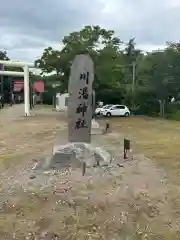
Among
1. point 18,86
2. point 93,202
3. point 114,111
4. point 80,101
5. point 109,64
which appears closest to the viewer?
point 93,202

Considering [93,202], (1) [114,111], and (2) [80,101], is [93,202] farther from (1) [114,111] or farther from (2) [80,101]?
(1) [114,111]

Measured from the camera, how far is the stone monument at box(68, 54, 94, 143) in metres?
10.1

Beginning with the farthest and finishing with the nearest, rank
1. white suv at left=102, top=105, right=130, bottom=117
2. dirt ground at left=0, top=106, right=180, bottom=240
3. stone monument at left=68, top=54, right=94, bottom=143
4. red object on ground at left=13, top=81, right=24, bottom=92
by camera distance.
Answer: red object on ground at left=13, top=81, right=24, bottom=92 < white suv at left=102, top=105, right=130, bottom=117 < stone monument at left=68, top=54, right=94, bottom=143 < dirt ground at left=0, top=106, right=180, bottom=240

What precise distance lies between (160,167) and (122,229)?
13.9 feet

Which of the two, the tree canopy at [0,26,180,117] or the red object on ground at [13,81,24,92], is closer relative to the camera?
the tree canopy at [0,26,180,117]

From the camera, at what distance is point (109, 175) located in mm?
7906

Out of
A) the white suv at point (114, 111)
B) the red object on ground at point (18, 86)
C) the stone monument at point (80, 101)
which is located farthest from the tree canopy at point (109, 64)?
the red object on ground at point (18, 86)

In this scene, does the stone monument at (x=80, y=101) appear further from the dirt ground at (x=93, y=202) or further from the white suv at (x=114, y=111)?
the white suv at (x=114, y=111)

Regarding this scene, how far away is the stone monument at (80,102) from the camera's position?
33.0 ft

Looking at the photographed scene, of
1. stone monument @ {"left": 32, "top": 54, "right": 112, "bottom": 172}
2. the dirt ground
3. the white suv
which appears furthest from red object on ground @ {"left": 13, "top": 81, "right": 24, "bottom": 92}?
the dirt ground

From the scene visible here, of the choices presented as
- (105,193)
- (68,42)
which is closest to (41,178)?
(105,193)

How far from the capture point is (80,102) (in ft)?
33.1

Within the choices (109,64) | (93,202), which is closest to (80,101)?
(93,202)

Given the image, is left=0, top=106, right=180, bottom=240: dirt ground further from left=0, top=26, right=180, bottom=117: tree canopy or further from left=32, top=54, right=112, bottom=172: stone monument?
left=0, top=26, right=180, bottom=117: tree canopy
